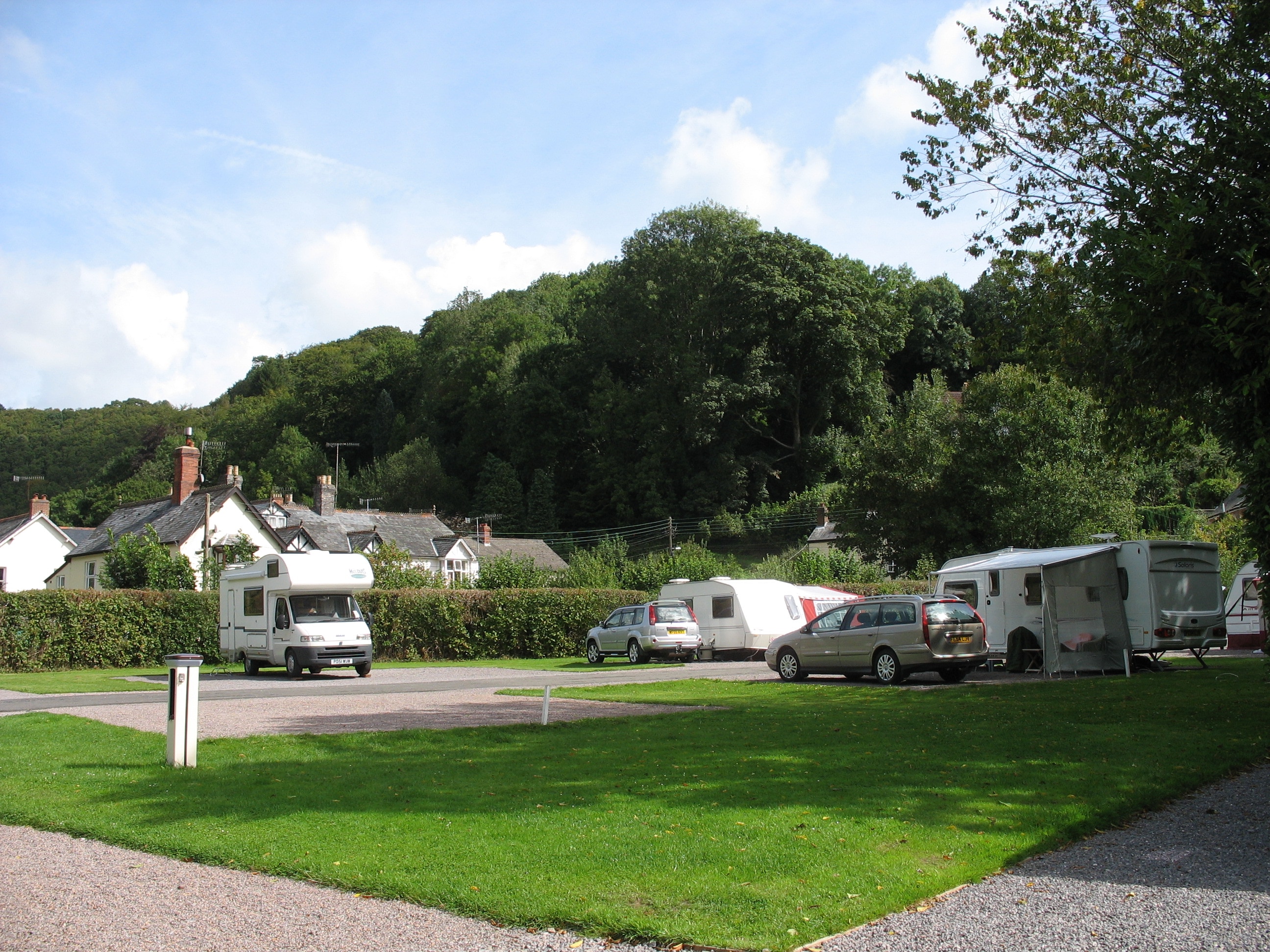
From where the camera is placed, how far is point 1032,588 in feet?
71.4

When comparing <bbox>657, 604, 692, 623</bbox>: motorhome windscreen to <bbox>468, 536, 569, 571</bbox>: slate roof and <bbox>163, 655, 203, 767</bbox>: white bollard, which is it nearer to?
<bbox>163, 655, 203, 767</bbox>: white bollard

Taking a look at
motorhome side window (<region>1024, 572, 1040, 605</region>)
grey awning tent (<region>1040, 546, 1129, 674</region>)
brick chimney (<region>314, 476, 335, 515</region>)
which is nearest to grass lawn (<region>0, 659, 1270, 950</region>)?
grey awning tent (<region>1040, 546, 1129, 674</region>)

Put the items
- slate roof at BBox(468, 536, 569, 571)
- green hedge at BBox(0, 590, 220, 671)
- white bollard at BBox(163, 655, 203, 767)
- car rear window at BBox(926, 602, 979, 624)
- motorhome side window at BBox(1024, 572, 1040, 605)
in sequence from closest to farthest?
1. white bollard at BBox(163, 655, 203, 767)
2. car rear window at BBox(926, 602, 979, 624)
3. motorhome side window at BBox(1024, 572, 1040, 605)
4. green hedge at BBox(0, 590, 220, 671)
5. slate roof at BBox(468, 536, 569, 571)

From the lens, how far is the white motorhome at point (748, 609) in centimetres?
3059

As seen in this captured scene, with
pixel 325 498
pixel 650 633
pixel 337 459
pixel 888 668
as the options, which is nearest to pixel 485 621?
pixel 650 633

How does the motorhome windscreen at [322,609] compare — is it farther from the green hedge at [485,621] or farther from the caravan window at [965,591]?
the caravan window at [965,591]

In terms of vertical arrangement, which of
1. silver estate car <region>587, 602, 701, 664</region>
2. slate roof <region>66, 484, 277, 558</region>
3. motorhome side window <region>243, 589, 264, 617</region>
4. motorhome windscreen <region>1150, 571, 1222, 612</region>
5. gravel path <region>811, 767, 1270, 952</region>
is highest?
slate roof <region>66, 484, 277, 558</region>

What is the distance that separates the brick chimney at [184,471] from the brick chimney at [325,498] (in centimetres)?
1416

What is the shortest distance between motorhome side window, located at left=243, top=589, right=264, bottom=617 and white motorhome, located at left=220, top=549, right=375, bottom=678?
22 mm

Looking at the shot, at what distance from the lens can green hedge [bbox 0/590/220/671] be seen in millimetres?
27312

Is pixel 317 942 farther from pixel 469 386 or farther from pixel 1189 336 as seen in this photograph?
pixel 469 386

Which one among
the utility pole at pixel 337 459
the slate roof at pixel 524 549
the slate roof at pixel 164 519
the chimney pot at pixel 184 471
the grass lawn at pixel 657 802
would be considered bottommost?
the grass lawn at pixel 657 802

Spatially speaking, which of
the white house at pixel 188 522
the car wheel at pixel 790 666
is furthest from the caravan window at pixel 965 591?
the white house at pixel 188 522

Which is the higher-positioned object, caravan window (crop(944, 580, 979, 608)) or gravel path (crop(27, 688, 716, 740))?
caravan window (crop(944, 580, 979, 608))
